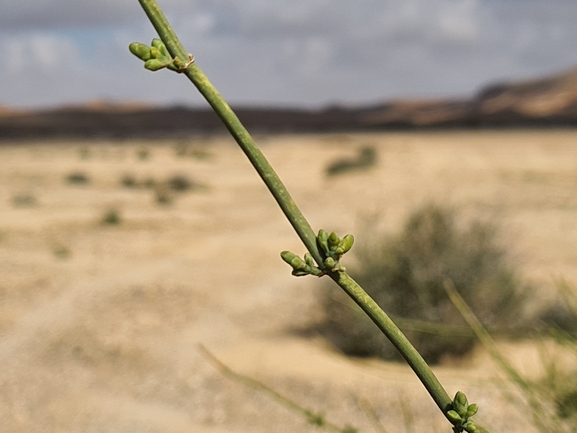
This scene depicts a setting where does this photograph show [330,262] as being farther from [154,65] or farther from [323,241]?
[154,65]

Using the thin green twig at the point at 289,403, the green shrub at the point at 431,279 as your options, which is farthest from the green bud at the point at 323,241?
the green shrub at the point at 431,279

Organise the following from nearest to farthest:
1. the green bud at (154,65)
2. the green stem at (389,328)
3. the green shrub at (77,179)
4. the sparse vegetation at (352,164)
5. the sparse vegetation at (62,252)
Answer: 1. the green bud at (154,65)
2. the green stem at (389,328)
3. the sparse vegetation at (62,252)
4. the green shrub at (77,179)
5. the sparse vegetation at (352,164)

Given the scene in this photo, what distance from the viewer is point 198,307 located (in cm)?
837

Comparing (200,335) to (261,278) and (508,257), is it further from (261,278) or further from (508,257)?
(508,257)

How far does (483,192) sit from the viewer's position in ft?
60.8

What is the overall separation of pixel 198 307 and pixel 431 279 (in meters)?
2.80

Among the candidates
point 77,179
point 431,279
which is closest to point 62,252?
point 431,279

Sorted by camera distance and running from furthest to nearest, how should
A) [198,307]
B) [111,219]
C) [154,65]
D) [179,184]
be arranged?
[179,184] → [111,219] → [198,307] → [154,65]

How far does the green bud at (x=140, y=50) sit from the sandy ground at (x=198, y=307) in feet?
4.30

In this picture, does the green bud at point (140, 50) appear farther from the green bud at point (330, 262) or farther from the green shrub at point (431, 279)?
the green shrub at point (431, 279)

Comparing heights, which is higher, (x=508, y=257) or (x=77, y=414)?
(x=508, y=257)

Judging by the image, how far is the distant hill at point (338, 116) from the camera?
50469mm

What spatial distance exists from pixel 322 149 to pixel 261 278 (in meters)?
23.9

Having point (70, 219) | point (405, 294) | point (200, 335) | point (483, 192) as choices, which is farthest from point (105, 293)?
point (483, 192)
